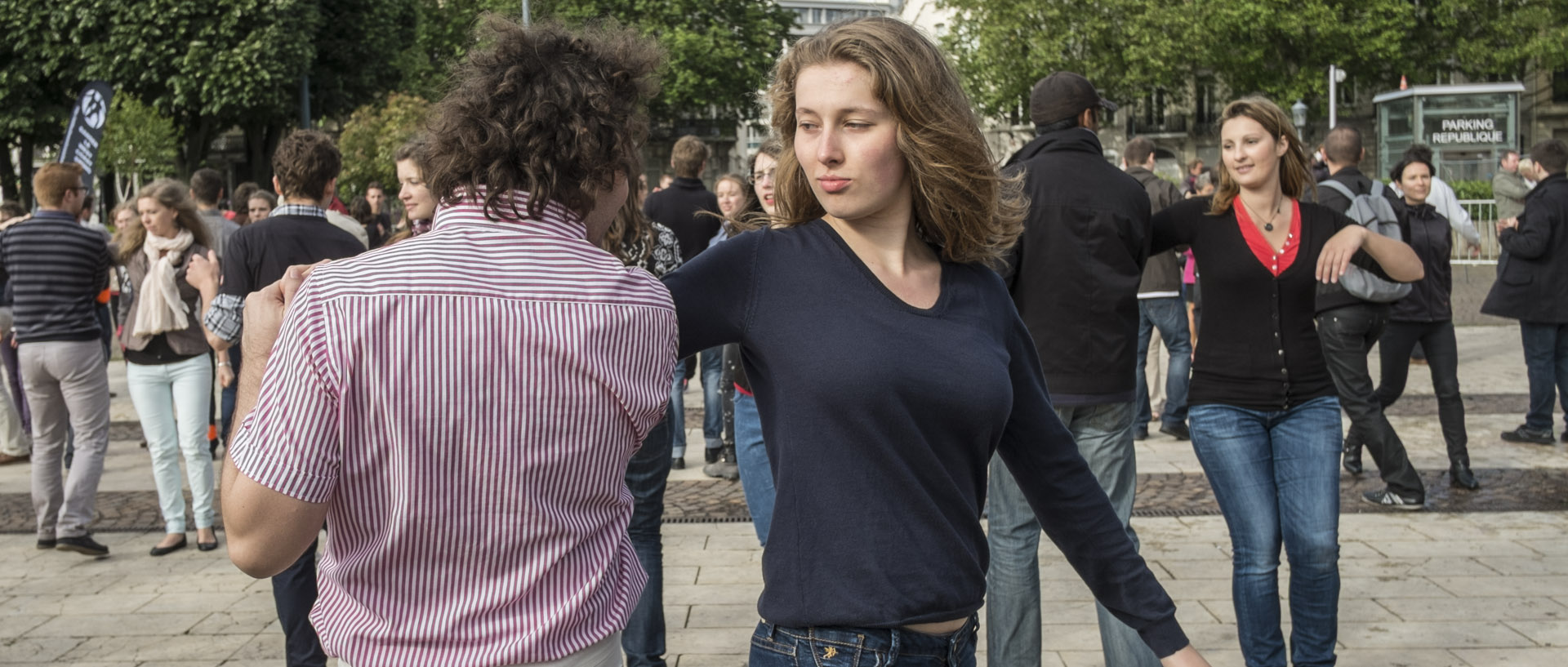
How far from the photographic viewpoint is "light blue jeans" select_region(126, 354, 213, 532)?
718cm

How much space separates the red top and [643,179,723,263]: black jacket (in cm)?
478

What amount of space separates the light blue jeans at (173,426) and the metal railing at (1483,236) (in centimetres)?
1994

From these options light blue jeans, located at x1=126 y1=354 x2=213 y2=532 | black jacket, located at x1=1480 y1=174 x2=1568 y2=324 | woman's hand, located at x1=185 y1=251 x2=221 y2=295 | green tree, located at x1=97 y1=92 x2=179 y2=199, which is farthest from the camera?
green tree, located at x1=97 y1=92 x2=179 y2=199

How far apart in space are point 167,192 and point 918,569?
6.28 m

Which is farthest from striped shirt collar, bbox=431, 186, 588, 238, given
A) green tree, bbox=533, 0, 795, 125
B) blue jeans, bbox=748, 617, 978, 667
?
green tree, bbox=533, 0, 795, 125

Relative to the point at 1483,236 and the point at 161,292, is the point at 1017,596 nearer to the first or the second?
the point at 161,292

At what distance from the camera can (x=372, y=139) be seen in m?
45.1

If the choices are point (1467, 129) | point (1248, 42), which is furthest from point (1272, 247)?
point (1248, 42)

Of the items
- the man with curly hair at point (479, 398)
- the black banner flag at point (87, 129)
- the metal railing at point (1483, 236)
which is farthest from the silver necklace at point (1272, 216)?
the metal railing at point (1483, 236)

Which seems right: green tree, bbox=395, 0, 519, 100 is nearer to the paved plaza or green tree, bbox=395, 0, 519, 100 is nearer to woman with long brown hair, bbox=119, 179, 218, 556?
woman with long brown hair, bbox=119, 179, 218, 556

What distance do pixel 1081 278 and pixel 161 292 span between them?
15.7ft

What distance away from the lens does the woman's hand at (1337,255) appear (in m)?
4.27

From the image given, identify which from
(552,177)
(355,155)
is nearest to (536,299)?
(552,177)

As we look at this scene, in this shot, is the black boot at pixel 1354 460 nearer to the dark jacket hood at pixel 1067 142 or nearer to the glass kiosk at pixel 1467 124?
the dark jacket hood at pixel 1067 142
